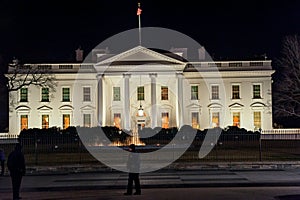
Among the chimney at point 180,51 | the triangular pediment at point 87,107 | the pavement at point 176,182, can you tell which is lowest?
the pavement at point 176,182

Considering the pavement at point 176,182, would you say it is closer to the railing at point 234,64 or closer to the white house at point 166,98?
the white house at point 166,98

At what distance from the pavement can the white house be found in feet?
119

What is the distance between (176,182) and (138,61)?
130ft

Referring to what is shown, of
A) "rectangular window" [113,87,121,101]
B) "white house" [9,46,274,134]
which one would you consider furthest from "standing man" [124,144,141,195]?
"rectangular window" [113,87,121,101]

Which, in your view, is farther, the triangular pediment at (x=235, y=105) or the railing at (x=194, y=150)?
the triangular pediment at (x=235, y=105)

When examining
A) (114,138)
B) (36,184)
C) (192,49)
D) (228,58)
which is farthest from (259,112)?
(36,184)

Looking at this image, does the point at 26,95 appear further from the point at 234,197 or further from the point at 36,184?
the point at 234,197

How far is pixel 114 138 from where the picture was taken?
1698 inches

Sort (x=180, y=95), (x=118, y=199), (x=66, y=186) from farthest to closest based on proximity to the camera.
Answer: (x=180, y=95), (x=66, y=186), (x=118, y=199)

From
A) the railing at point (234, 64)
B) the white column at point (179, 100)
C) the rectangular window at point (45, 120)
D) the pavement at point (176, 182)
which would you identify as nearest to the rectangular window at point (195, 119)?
the white column at point (179, 100)

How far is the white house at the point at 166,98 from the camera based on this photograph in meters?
61.5

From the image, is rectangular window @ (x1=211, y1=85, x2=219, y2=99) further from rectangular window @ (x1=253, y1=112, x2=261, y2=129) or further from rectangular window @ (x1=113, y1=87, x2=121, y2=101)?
rectangular window @ (x1=113, y1=87, x2=121, y2=101)

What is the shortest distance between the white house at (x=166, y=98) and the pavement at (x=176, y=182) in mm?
36193

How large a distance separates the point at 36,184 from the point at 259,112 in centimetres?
4635
